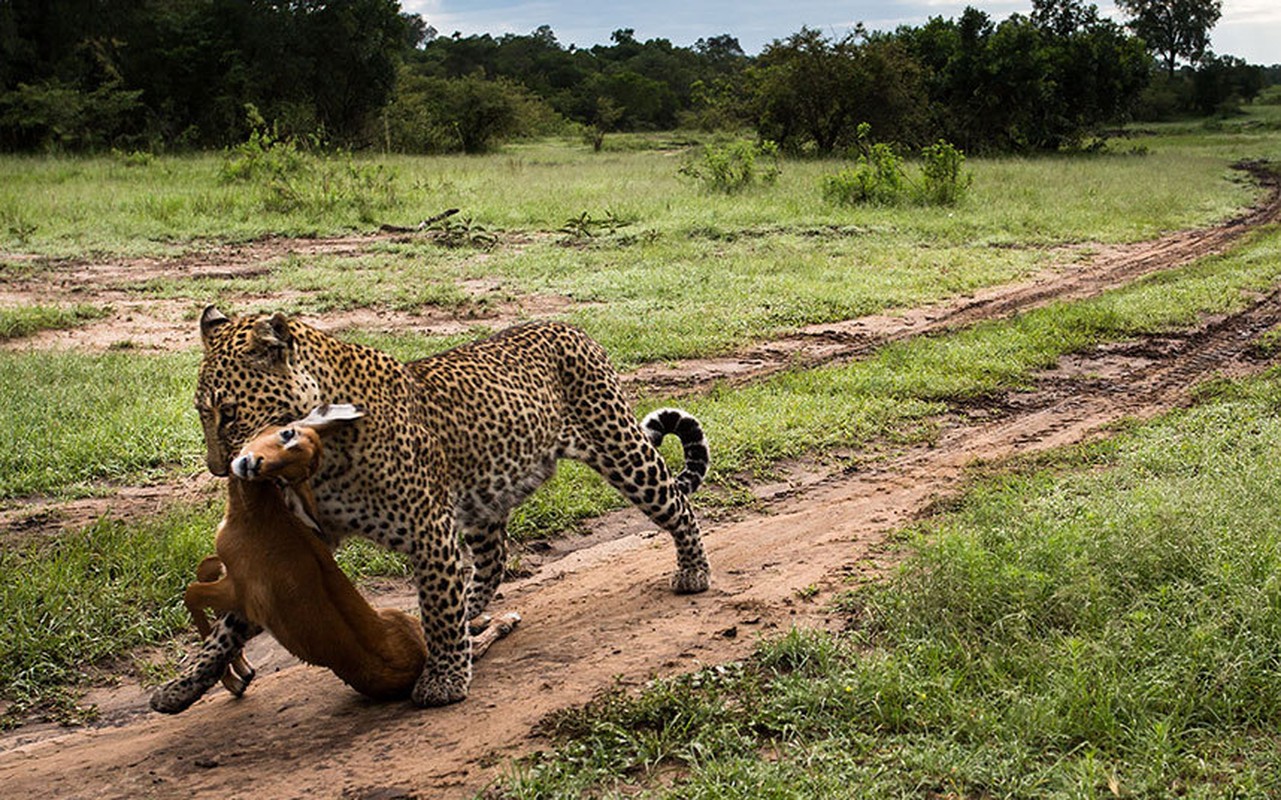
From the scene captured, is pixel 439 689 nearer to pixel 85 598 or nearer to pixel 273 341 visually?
pixel 273 341

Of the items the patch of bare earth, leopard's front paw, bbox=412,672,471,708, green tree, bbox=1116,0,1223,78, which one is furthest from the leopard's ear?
green tree, bbox=1116,0,1223,78

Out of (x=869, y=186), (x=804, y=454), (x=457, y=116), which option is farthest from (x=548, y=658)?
(x=457, y=116)

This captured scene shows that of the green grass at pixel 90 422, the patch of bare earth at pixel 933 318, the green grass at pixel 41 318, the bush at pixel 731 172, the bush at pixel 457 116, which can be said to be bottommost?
the patch of bare earth at pixel 933 318

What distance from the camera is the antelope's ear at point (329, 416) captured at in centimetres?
437

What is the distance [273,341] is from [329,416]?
0.35 m

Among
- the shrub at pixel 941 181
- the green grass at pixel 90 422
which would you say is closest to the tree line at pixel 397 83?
the shrub at pixel 941 181

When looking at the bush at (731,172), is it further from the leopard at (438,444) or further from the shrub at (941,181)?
the leopard at (438,444)

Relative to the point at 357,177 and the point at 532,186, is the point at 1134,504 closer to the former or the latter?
the point at 357,177

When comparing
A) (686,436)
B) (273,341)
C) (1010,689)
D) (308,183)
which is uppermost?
(308,183)

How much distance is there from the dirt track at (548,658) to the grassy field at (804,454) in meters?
0.32

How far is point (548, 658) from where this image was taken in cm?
526

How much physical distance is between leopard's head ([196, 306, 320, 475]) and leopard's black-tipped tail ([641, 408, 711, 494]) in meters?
2.18

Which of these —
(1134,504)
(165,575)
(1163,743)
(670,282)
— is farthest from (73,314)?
(1163,743)

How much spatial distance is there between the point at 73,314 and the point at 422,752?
970cm
